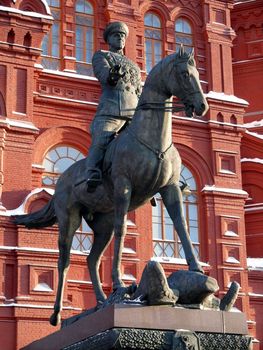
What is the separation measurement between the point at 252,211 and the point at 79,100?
24.4 feet

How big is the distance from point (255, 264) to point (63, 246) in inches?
632

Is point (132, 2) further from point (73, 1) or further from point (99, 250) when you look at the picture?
point (99, 250)

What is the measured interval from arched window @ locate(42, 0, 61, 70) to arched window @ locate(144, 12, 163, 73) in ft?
10.2

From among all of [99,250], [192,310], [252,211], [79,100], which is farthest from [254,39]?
[192,310]

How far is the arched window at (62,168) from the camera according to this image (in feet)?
76.4

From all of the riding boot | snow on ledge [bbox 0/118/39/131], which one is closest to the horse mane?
the riding boot

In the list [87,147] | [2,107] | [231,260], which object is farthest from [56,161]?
[231,260]

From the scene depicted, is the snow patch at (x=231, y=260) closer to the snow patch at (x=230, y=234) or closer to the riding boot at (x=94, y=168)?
the snow patch at (x=230, y=234)

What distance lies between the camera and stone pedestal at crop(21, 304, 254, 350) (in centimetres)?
861

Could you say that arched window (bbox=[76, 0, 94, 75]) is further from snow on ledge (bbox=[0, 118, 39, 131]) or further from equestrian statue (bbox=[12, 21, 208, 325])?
equestrian statue (bbox=[12, 21, 208, 325])

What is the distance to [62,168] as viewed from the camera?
24203 millimetres

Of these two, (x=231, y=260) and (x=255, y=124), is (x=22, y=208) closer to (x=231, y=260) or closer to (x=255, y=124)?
(x=231, y=260)

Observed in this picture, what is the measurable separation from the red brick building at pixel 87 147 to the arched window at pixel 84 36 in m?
0.03

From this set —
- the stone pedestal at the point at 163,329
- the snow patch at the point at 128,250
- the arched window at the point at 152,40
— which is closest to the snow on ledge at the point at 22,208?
the snow patch at the point at 128,250
